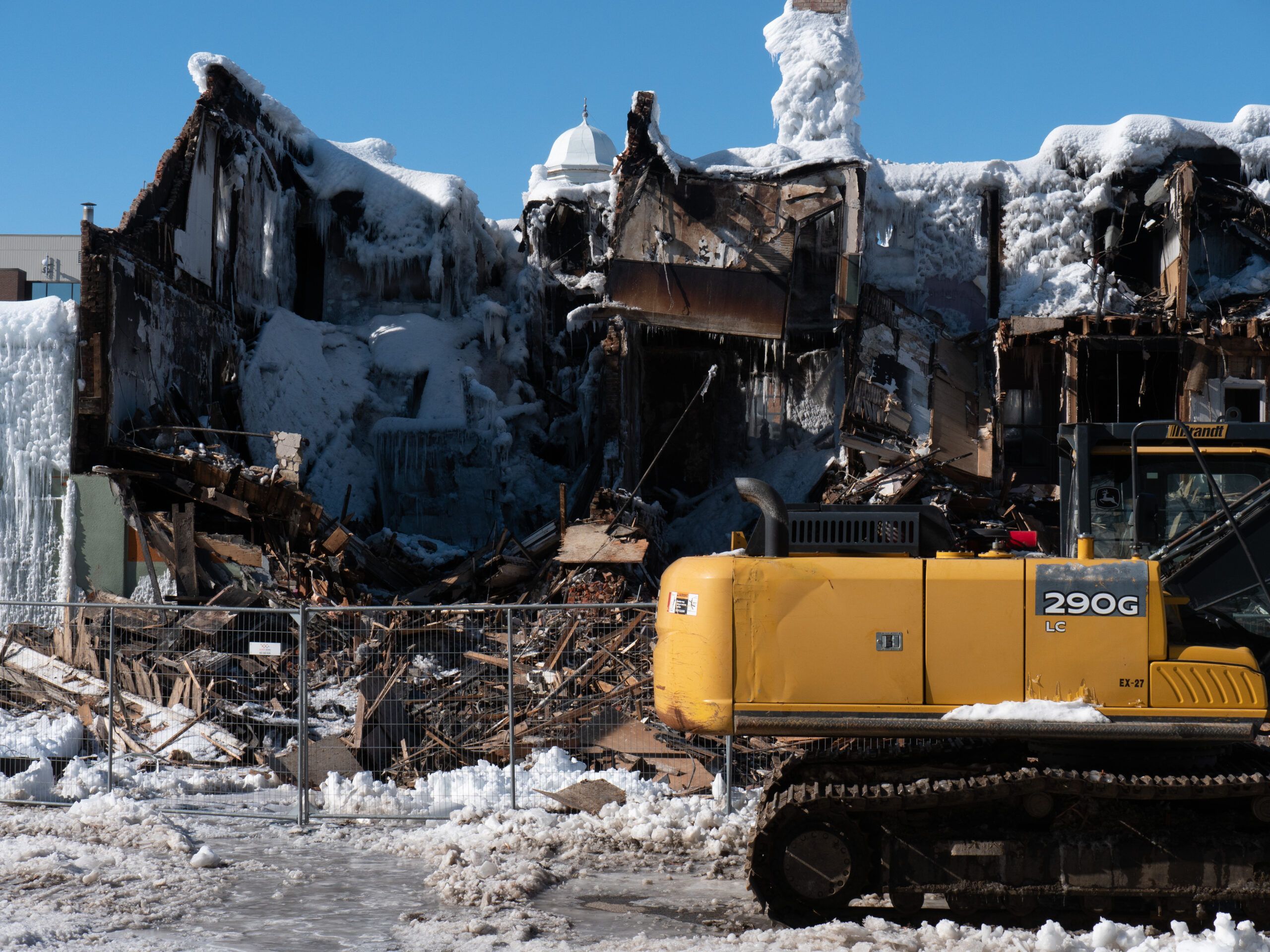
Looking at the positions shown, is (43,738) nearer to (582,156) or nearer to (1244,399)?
(1244,399)

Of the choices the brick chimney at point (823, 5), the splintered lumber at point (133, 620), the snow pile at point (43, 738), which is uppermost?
the brick chimney at point (823, 5)

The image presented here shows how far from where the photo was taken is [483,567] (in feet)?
55.0

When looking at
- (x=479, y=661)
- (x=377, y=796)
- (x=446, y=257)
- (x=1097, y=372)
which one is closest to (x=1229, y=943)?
(x=377, y=796)

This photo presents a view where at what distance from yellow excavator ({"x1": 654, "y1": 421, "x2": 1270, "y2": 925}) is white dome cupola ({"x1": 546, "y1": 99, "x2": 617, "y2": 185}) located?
3046 centimetres

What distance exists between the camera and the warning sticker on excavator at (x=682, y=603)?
634 centimetres

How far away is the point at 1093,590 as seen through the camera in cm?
594

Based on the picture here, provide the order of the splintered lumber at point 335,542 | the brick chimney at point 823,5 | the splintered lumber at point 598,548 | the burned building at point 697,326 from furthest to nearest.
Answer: the brick chimney at point 823,5, the burned building at point 697,326, the splintered lumber at point 598,548, the splintered lumber at point 335,542

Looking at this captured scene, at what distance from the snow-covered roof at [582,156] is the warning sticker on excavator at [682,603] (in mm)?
29822

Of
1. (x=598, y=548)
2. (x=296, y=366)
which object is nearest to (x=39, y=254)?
(x=296, y=366)

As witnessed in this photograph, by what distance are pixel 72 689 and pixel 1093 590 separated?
9849 millimetres

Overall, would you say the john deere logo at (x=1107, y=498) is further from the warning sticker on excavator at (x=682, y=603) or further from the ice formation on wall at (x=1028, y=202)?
the ice formation on wall at (x=1028, y=202)

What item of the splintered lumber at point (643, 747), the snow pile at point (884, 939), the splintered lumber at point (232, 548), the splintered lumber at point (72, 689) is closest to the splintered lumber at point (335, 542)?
the splintered lumber at point (232, 548)

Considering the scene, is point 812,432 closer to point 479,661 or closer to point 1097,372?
point 1097,372

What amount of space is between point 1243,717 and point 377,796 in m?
→ 6.01
